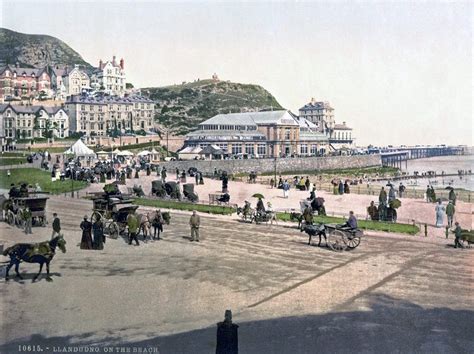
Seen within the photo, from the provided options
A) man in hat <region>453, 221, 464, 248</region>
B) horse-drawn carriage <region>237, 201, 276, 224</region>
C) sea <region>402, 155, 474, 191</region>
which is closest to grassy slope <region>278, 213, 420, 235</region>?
horse-drawn carriage <region>237, 201, 276, 224</region>

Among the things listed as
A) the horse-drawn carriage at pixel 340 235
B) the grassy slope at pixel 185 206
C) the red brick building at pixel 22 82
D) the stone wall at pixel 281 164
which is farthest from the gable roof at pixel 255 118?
the horse-drawn carriage at pixel 340 235

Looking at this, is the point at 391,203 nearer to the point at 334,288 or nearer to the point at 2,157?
the point at 334,288

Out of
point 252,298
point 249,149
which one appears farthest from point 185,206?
point 249,149

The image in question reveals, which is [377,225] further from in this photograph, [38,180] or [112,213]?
[38,180]

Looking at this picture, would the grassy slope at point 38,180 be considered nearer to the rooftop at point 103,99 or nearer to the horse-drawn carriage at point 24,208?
the horse-drawn carriage at point 24,208

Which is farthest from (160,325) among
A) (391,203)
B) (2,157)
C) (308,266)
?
(2,157)

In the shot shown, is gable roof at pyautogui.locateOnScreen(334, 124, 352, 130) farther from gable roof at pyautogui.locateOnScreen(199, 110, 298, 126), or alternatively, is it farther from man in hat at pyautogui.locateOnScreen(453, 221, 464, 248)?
man in hat at pyautogui.locateOnScreen(453, 221, 464, 248)
